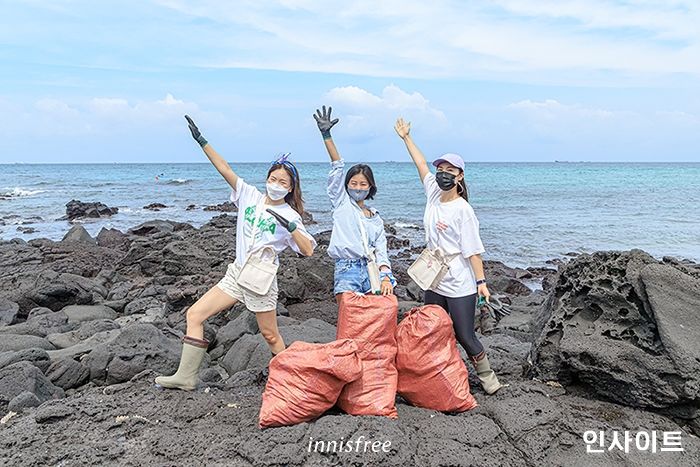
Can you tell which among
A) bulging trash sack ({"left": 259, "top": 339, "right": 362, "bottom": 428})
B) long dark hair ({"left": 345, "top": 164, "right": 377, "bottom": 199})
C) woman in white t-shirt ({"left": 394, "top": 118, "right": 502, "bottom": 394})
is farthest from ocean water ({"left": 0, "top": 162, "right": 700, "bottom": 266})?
bulging trash sack ({"left": 259, "top": 339, "right": 362, "bottom": 428})

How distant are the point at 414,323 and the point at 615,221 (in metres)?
23.8

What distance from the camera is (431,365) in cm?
437

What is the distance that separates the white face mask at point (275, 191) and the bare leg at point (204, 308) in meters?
0.85

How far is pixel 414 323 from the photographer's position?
14.7 feet

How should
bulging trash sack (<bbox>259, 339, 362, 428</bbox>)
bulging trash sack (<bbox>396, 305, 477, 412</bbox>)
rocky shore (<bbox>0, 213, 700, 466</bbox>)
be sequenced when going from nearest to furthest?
rocky shore (<bbox>0, 213, 700, 466</bbox>)
bulging trash sack (<bbox>259, 339, 362, 428</bbox>)
bulging trash sack (<bbox>396, 305, 477, 412</bbox>)

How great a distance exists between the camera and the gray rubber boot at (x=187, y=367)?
4629 millimetres

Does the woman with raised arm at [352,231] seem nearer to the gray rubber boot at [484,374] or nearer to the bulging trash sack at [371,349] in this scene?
the bulging trash sack at [371,349]

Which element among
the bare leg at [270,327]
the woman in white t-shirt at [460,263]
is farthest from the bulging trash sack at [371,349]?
the bare leg at [270,327]

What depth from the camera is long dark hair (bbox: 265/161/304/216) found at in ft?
15.6

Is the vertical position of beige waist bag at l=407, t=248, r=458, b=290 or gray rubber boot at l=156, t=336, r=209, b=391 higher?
beige waist bag at l=407, t=248, r=458, b=290

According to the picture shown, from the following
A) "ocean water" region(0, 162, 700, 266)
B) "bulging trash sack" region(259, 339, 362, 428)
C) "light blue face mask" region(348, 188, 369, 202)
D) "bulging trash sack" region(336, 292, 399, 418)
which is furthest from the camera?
"ocean water" region(0, 162, 700, 266)

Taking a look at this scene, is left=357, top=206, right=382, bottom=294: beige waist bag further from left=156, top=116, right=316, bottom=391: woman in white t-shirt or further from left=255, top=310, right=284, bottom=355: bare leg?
left=255, top=310, right=284, bottom=355: bare leg

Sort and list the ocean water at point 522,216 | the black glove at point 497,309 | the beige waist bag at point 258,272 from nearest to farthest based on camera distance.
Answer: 1. the beige waist bag at point 258,272
2. the black glove at point 497,309
3. the ocean water at point 522,216

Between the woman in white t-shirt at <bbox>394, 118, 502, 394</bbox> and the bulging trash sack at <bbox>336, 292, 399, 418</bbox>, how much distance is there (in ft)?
1.67
